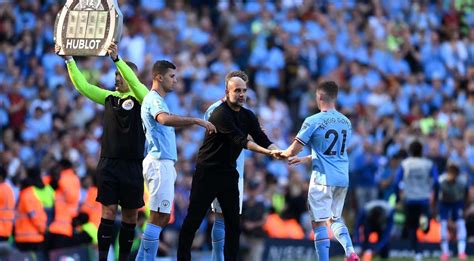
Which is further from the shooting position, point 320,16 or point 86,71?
point 320,16

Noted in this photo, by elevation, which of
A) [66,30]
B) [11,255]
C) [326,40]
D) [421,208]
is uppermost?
[326,40]

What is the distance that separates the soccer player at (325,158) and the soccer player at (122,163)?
2076 millimetres

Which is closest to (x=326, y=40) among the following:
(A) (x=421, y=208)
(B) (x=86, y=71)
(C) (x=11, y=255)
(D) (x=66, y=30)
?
(B) (x=86, y=71)

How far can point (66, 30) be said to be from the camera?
51.8ft

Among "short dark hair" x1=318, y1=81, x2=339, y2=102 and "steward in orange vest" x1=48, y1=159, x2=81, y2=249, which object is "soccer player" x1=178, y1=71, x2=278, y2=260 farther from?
"steward in orange vest" x1=48, y1=159, x2=81, y2=249

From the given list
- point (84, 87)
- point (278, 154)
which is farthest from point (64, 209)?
point (278, 154)

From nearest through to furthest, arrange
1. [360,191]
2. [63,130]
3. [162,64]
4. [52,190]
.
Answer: [162,64], [52,190], [63,130], [360,191]

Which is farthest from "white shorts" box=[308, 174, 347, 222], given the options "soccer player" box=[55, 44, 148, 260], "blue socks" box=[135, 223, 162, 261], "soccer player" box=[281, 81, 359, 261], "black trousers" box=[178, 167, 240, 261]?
"soccer player" box=[55, 44, 148, 260]

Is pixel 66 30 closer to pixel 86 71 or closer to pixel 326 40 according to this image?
pixel 86 71

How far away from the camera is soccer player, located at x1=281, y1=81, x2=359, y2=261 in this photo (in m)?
15.6

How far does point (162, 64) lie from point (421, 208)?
873 cm

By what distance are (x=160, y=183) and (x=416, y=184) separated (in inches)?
324

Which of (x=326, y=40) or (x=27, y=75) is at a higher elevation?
(x=326, y=40)

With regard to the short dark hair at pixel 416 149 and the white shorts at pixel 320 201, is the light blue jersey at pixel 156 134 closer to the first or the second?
the white shorts at pixel 320 201
